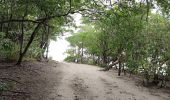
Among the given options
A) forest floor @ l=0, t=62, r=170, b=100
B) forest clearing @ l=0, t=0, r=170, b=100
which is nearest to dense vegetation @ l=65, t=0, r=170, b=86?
forest clearing @ l=0, t=0, r=170, b=100

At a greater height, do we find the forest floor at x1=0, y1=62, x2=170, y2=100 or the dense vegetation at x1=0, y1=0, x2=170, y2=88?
the dense vegetation at x1=0, y1=0, x2=170, y2=88

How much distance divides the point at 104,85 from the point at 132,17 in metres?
7.47

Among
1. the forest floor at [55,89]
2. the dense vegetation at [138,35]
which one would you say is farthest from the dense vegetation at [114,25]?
the forest floor at [55,89]

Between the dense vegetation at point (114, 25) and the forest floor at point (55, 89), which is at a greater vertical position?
the dense vegetation at point (114, 25)

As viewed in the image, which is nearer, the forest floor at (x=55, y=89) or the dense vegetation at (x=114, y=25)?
the dense vegetation at (x=114, y=25)

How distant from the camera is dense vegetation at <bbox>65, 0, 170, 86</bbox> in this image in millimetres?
11922

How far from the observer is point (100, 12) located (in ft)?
43.8

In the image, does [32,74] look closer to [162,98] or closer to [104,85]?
[104,85]

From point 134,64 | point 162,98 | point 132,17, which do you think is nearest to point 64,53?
point 134,64

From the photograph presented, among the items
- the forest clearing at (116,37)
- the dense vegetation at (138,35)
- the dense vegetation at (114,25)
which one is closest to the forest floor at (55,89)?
the forest clearing at (116,37)

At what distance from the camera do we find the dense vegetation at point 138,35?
1192 centimetres

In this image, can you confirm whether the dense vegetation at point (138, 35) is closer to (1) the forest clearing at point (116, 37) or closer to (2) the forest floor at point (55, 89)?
(1) the forest clearing at point (116, 37)

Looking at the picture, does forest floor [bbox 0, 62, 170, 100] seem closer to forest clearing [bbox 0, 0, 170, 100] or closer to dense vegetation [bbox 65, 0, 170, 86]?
forest clearing [bbox 0, 0, 170, 100]

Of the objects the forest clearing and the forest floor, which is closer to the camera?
the forest clearing
